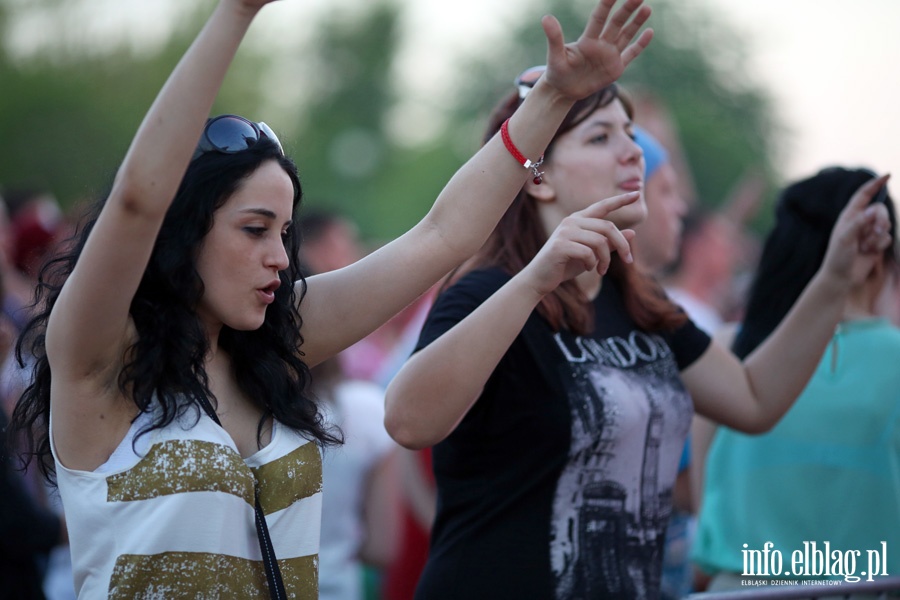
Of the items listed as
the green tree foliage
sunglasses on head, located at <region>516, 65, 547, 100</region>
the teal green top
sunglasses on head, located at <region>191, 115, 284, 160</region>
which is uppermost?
the green tree foliage

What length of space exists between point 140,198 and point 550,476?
1322 millimetres

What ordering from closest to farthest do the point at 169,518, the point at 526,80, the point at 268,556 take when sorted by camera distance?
the point at 169,518, the point at 268,556, the point at 526,80

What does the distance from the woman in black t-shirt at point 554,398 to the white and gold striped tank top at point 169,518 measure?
1.79 ft

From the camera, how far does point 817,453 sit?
11.8ft

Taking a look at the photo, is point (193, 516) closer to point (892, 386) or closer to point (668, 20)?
point (892, 386)

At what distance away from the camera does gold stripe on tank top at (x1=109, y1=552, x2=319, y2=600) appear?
2.02 meters

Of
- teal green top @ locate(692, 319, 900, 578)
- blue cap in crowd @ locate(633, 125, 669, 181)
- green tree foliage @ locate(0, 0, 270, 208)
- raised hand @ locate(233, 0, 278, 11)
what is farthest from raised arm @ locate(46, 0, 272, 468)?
green tree foliage @ locate(0, 0, 270, 208)

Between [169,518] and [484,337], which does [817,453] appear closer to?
[484,337]

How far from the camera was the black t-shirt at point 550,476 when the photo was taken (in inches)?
106

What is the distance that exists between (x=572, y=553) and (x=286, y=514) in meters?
0.83

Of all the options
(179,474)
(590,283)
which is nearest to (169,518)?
(179,474)

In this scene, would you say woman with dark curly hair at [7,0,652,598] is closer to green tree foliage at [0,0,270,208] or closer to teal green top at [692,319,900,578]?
teal green top at [692,319,900,578]

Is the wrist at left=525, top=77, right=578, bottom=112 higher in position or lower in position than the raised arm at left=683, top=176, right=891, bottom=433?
higher

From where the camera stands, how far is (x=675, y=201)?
4648mm
